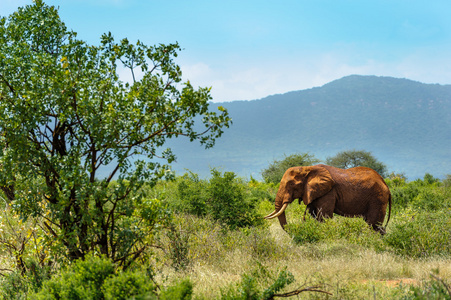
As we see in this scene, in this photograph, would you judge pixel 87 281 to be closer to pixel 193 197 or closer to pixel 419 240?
pixel 419 240

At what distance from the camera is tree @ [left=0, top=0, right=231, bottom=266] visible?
16.4 feet

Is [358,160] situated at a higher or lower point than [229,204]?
lower

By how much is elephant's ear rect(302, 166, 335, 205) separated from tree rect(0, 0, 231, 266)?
5.89 m

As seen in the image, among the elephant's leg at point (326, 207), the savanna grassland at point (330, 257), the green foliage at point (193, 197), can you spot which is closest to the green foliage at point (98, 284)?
the savanna grassland at point (330, 257)

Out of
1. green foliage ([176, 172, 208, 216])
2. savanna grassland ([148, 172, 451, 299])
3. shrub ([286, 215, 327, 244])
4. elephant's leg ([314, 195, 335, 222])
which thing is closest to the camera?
savanna grassland ([148, 172, 451, 299])

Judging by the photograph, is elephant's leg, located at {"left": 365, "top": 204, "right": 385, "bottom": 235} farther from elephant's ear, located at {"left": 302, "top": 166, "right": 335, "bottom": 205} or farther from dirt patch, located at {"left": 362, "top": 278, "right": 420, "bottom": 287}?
dirt patch, located at {"left": 362, "top": 278, "right": 420, "bottom": 287}

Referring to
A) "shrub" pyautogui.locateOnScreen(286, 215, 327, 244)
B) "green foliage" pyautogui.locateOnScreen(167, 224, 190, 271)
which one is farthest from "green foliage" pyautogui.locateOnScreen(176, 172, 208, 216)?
"green foliage" pyautogui.locateOnScreen(167, 224, 190, 271)

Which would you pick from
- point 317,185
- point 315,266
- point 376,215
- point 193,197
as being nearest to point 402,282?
point 315,266

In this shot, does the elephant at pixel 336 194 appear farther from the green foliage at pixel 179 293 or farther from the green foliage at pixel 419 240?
the green foliage at pixel 179 293

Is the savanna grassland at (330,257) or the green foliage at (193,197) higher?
the green foliage at (193,197)

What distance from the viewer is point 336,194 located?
37.4 ft

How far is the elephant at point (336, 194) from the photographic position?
11203 mm

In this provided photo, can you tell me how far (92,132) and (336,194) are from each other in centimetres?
786

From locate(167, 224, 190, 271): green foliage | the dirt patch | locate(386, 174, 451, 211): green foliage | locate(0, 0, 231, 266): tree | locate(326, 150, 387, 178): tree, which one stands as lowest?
locate(326, 150, 387, 178): tree
